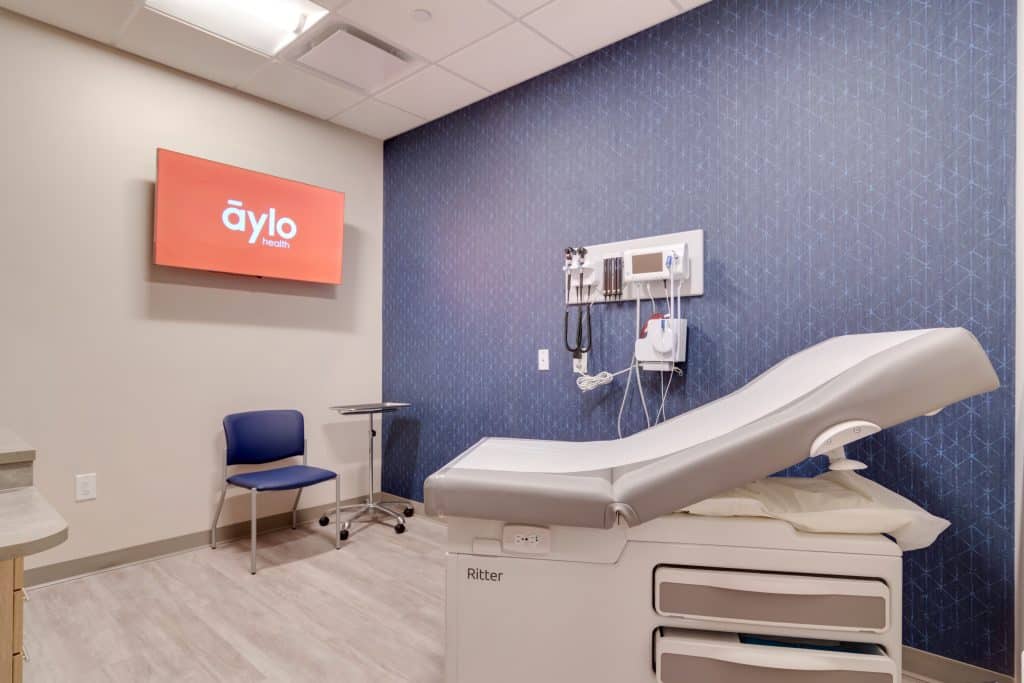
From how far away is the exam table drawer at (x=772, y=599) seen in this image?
1116 mm

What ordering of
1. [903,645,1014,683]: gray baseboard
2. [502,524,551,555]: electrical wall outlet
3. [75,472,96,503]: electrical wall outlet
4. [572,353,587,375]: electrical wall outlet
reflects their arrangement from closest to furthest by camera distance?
[502,524,551,555]: electrical wall outlet → [903,645,1014,683]: gray baseboard → [75,472,96,503]: electrical wall outlet → [572,353,587,375]: electrical wall outlet

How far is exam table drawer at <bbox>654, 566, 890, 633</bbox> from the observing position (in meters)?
1.12

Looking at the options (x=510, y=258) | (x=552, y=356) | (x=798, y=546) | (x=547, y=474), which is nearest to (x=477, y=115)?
(x=510, y=258)

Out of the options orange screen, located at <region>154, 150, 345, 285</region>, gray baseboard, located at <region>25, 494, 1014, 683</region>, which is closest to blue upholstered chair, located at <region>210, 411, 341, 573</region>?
gray baseboard, located at <region>25, 494, 1014, 683</region>

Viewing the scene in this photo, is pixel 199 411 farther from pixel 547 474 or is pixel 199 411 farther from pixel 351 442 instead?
pixel 547 474

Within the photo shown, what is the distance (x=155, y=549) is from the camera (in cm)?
270

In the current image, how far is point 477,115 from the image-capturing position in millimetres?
3178

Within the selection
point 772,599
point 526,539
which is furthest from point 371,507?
point 772,599

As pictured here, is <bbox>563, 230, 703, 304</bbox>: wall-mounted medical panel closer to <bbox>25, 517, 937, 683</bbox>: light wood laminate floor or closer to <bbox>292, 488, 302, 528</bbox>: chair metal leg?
<bbox>25, 517, 937, 683</bbox>: light wood laminate floor

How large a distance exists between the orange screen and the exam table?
2242mm

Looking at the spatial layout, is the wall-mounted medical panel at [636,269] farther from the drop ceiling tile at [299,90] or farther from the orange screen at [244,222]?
the drop ceiling tile at [299,90]

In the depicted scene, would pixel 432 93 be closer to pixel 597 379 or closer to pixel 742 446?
pixel 597 379

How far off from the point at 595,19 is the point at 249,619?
2958 mm

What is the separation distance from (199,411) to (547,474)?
2427 millimetres
